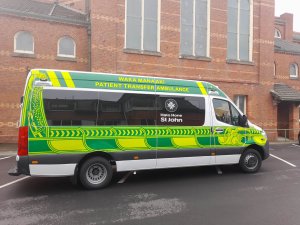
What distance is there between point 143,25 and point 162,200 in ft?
41.0

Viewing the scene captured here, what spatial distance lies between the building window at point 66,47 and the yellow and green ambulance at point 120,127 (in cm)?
956

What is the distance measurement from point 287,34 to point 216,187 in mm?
33521

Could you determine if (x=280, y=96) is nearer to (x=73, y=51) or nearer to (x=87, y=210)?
(x=73, y=51)

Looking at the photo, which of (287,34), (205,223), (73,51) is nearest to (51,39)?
(73,51)

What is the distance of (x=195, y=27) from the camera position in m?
17.5

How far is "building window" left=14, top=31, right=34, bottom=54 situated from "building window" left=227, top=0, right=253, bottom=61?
11699mm

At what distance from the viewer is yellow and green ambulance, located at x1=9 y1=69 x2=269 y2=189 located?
6172mm

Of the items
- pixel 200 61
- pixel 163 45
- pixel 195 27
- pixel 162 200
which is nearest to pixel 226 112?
pixel 162 200

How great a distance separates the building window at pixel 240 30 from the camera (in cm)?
1856

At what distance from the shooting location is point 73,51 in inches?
618

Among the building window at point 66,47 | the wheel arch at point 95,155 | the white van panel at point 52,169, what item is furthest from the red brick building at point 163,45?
the white van panel at point 52,169

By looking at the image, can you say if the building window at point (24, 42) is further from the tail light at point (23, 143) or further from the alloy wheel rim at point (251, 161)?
the alloy wheel rim at point (251, 161)

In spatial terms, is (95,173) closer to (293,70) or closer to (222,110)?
(222,110)

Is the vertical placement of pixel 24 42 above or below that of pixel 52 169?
above
